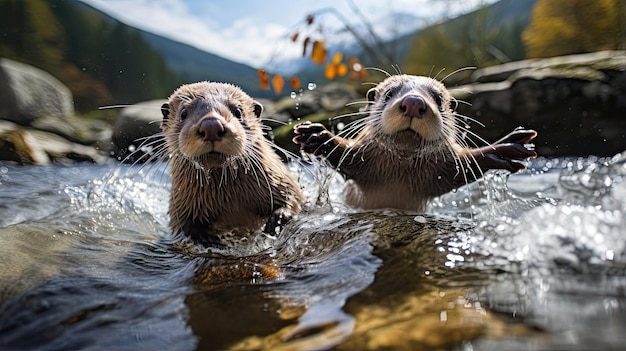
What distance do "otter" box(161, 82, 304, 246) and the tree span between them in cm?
597

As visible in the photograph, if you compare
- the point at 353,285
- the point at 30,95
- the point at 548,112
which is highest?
the point at 30,95

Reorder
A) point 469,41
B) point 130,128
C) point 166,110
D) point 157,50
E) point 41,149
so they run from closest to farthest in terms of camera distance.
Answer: point 166,110 → point 41,149 → point 130,128 → point 157,50 → point 469,41

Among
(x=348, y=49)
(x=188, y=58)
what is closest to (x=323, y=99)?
(x=188, y=58)

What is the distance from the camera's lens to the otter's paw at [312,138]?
261 centimetres

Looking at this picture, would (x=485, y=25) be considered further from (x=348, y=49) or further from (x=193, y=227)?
(x=193, y=227)

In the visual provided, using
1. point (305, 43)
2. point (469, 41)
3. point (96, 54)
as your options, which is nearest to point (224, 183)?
point (305, 43)

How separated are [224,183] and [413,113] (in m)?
1.00

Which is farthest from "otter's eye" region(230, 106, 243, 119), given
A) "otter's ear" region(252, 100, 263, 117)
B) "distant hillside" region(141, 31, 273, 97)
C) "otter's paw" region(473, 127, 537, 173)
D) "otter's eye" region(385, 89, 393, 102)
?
"distant hillside" region(141, 31, 273, 97)

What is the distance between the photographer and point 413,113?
7.28 feet

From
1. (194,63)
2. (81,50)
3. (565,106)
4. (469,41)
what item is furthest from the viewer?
(469,41)

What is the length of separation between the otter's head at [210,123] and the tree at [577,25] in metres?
5.86

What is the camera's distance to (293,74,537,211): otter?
2559mm

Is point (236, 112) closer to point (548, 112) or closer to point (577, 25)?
point (548, 112)

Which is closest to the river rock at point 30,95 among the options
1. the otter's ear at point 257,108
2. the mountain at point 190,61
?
the mountain at point 190,61
